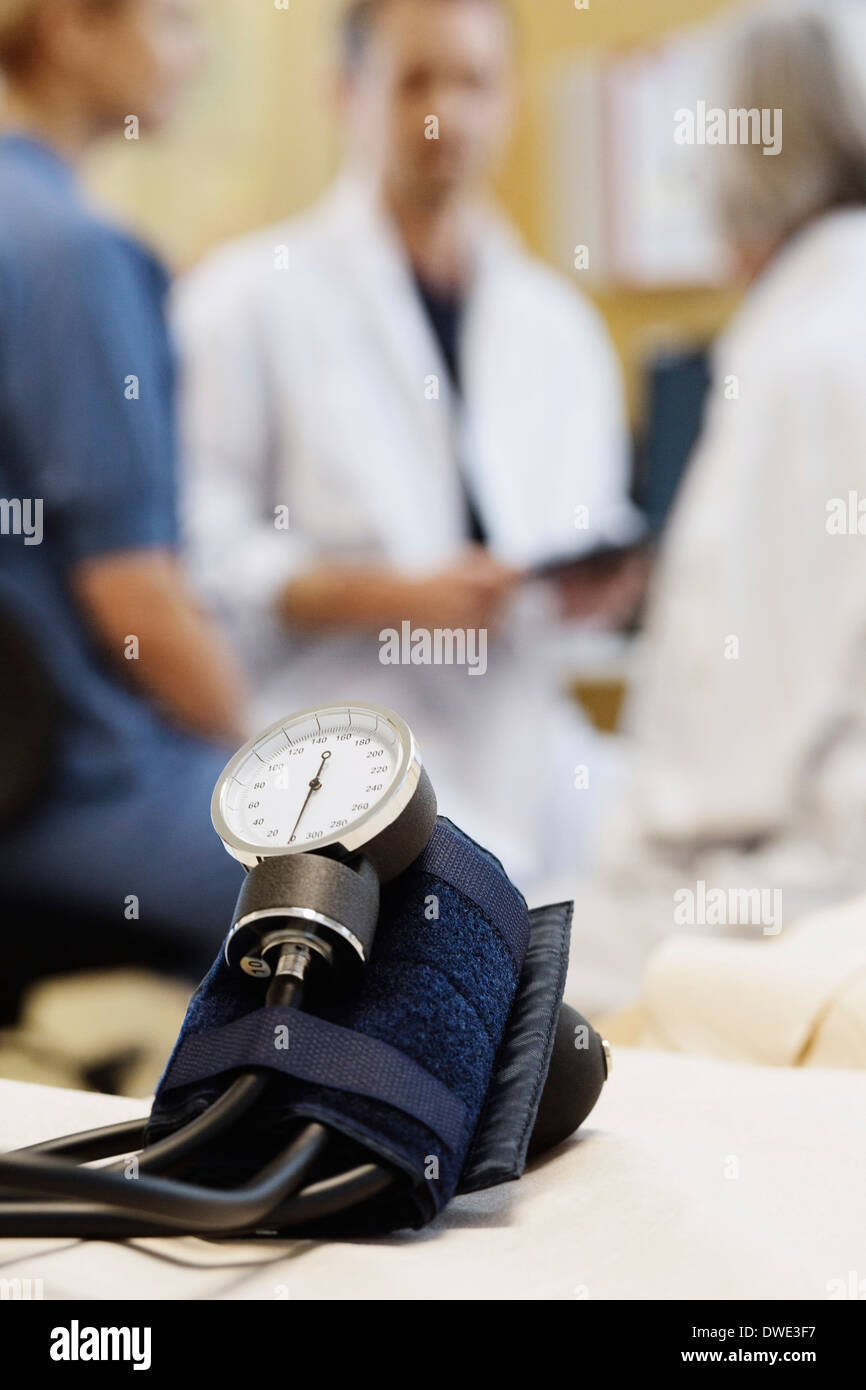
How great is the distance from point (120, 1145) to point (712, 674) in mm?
959

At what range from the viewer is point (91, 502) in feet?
3.75

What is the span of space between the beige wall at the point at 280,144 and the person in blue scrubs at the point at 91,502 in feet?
6.12

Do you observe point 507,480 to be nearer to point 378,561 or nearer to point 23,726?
point 378,561

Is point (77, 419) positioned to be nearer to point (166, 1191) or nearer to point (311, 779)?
point (311, 779)

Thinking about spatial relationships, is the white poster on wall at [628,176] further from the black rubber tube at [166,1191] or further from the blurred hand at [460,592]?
the black rubber tube at [166,1191]

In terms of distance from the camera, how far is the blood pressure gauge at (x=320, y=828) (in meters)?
0.35

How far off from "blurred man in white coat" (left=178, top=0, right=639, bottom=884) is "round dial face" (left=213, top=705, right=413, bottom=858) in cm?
124

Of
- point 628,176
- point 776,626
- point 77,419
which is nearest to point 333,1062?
point 77,419

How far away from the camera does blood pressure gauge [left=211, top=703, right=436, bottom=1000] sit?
346 millimetres

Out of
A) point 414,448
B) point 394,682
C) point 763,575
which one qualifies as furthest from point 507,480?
point 763,575

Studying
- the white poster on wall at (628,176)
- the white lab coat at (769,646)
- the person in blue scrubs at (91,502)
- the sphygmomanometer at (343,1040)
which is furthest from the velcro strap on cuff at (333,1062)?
the white poster on wall at (628,176)
